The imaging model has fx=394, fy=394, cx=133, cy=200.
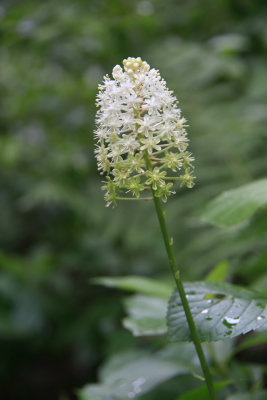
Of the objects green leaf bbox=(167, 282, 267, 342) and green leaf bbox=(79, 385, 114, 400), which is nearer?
green leaf bbox=(167, 282, 267, 342)

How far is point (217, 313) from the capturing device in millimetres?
1297

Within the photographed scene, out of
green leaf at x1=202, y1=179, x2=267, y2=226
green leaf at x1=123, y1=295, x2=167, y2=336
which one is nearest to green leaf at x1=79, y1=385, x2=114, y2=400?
green leaf at x1=123, y1=295, x2=167, y2=336

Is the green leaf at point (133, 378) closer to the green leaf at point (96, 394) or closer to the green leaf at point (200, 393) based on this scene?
the green leaf at point (96, 394)

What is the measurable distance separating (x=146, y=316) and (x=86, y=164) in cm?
269

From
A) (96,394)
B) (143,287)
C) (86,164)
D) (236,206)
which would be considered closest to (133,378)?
(96,394)

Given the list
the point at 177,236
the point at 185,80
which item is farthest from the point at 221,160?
the point at 185,80

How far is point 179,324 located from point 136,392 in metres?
0.64

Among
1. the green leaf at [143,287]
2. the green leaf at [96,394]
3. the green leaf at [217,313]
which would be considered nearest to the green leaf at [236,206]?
the green leaf at [217,313]

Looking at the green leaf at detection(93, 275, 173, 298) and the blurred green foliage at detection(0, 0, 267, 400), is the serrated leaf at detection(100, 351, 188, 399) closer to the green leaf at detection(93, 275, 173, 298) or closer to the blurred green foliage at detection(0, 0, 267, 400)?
the green leaf at detection(93, 275, 173, 298)

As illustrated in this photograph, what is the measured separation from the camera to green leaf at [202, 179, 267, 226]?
1463 millimetres

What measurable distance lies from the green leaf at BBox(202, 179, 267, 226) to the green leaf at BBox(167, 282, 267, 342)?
0.85 feet

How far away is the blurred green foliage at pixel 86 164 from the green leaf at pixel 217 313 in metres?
1.51

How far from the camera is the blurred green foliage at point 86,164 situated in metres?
3.58

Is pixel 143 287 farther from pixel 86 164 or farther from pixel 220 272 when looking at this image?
pixel 86 164
